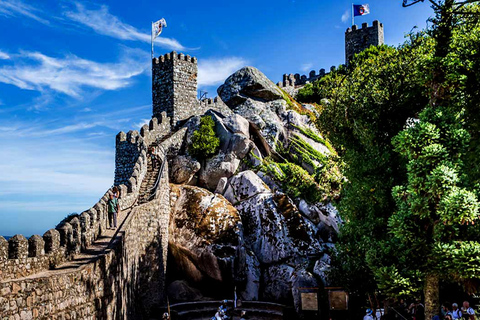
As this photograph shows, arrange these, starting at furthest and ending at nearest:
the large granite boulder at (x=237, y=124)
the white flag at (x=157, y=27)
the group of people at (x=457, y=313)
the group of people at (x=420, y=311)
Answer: the white flag at (x=157, y=27), the large granite boulder at (x=237, y=124), the group of people at (x=420, y=311), the group of people at (x=457, y=313)

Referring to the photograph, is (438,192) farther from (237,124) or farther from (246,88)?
(246,88)

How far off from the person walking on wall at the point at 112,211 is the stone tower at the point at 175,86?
13.2 m

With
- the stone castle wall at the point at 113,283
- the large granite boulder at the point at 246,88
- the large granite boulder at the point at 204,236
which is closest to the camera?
the stone castle wall at the point at 113,283

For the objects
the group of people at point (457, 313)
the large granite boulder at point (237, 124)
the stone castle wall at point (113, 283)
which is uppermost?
the large granite boulder at point (237, 124)

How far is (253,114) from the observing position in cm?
2869

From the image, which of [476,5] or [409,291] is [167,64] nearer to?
[476,5]

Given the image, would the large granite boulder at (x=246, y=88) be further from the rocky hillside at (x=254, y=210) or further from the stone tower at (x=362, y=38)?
the stone tower at (x=362, y=38)

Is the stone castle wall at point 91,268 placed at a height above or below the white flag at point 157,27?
below

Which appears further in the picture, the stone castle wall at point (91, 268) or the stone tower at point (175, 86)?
the stone tower at point (175, 86)

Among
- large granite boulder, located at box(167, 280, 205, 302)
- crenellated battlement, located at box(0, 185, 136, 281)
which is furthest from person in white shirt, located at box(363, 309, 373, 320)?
crenellated battlement, located at box(0, 185, 136, 281)

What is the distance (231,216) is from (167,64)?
12403mm

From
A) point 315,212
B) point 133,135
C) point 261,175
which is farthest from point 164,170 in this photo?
point 315,212

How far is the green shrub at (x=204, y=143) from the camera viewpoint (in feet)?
84.2

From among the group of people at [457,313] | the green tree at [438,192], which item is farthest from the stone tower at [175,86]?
the group of people at [457,313]
